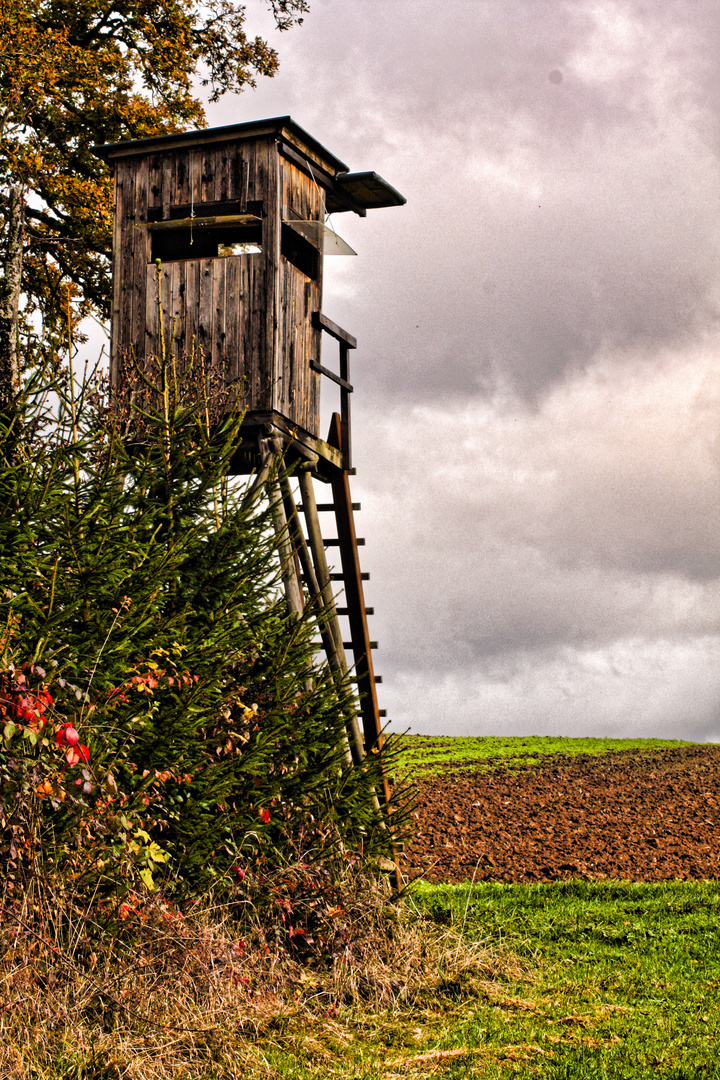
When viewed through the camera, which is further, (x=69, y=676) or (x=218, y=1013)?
(x=69, y=676)

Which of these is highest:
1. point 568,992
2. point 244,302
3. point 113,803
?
point 244,302

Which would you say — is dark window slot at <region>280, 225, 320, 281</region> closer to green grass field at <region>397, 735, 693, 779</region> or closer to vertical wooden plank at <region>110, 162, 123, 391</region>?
vertical wooden plank at <region>110, 162, 123, 391</region>

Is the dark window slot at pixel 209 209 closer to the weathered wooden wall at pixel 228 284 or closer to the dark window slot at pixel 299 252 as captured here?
the weathered wooden wall at pixel 228 284

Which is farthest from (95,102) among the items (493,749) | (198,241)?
(493,749)

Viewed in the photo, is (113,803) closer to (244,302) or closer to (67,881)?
(67,881)

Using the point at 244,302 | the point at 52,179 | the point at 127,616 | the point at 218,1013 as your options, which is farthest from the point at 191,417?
the point at 52,179

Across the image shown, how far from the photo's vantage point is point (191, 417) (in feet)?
28.0

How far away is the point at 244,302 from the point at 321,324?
1.33 metres

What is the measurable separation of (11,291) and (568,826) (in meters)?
12.5

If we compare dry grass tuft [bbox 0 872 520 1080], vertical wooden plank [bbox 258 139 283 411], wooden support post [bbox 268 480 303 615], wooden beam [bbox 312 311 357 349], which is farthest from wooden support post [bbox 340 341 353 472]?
dry grass tuft [bbox 0 872 520 1080]

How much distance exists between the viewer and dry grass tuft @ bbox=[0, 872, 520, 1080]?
5.45 m

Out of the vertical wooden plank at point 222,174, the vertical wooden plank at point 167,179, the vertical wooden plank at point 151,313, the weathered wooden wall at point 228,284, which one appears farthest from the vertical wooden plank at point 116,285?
the vertical wooden plank at point 222,174

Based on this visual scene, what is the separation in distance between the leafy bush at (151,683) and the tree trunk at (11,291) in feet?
7.83

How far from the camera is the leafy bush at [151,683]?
605 centimetres
